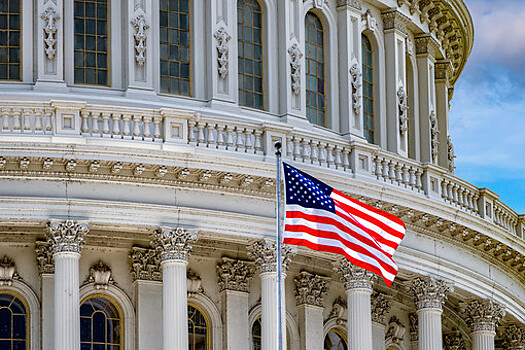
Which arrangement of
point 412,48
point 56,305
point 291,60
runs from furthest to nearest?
point 412,48, point 291,60, point 56,305

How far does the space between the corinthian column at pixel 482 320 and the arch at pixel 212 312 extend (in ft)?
26.1

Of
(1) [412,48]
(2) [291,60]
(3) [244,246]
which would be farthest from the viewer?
(1) [412,48]

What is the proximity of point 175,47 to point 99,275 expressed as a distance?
22.0ft

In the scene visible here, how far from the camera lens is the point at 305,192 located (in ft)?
153

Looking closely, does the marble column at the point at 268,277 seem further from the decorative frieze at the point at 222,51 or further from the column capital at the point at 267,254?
the decorative frieze at the point at 222,51

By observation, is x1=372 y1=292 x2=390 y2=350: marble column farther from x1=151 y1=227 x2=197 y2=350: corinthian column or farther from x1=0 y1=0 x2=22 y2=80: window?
x1=0 y1=0 x2=22 y2=80: window

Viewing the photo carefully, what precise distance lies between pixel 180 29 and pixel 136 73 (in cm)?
224

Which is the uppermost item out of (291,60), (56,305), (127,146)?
(291,60)

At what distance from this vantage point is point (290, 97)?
55844mm

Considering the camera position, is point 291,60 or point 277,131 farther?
point 291,60

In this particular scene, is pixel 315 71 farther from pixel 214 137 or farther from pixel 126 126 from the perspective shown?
pixel 126 126

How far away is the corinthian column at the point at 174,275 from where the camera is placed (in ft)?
163

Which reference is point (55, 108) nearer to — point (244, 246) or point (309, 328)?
point (244, 246)

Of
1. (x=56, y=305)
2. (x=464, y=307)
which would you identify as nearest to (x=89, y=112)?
(x=56, y=305)
